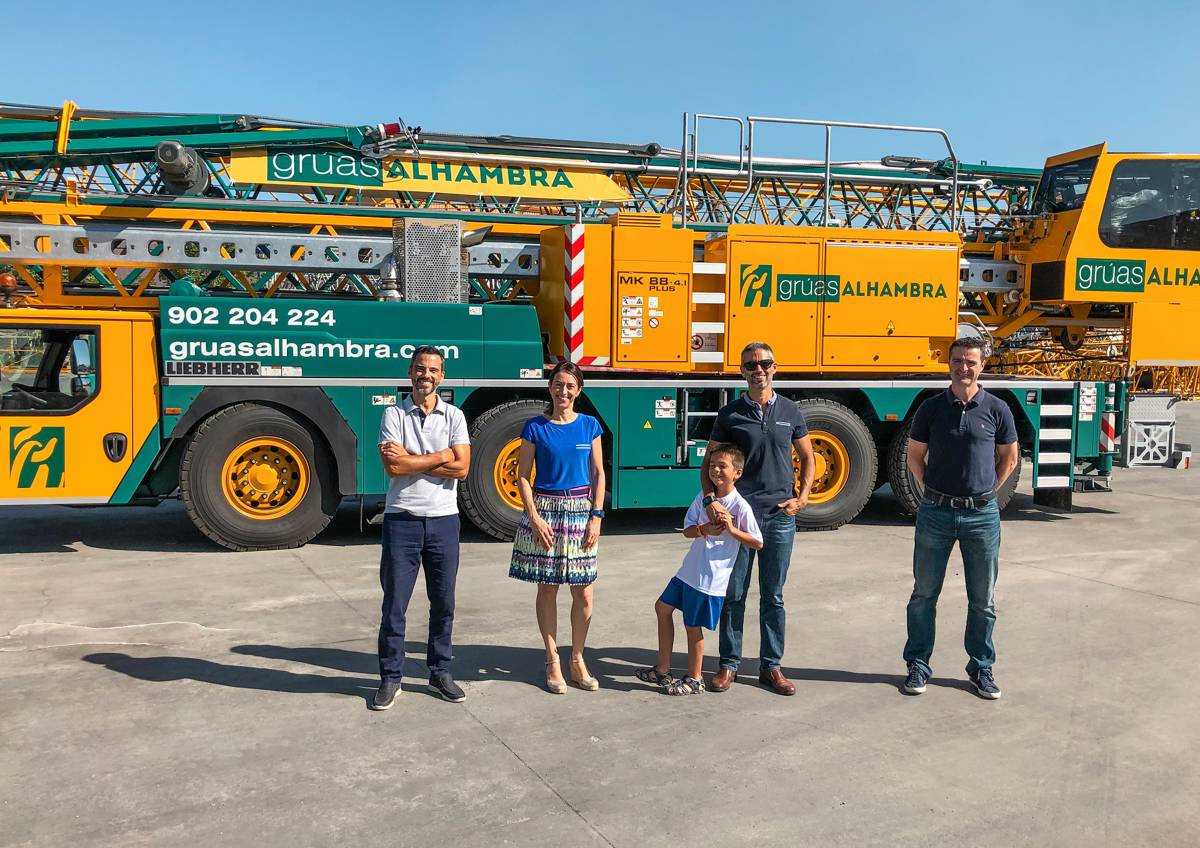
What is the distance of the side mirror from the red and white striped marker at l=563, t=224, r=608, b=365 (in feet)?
12.9

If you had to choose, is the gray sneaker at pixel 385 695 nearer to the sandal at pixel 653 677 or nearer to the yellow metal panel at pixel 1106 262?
the sandal at pixel 653 677

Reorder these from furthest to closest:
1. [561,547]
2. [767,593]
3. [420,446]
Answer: [767,593] → [561,547] → [420,446]

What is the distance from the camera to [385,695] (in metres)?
4.82

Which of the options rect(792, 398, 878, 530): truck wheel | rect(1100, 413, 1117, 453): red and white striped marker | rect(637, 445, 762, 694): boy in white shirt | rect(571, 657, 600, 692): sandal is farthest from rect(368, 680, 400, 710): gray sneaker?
rect(1100, 413, 1117, 453): red and white striped marker

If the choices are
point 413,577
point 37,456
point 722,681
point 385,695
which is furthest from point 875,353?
point 37,456

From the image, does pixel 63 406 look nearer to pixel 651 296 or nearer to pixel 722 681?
pixel 651 296

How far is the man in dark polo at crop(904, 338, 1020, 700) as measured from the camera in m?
5.05

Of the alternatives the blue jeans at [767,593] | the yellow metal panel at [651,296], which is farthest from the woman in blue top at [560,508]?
the yellow metal panel at [651,296]

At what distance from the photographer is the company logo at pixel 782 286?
31.6 feet

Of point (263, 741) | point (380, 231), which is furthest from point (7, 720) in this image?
point (380, 231)

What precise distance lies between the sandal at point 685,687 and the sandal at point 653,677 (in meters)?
0.02

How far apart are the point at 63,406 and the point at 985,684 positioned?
6953 mm

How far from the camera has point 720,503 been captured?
4.91m

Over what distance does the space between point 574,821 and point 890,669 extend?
249 centimetres
